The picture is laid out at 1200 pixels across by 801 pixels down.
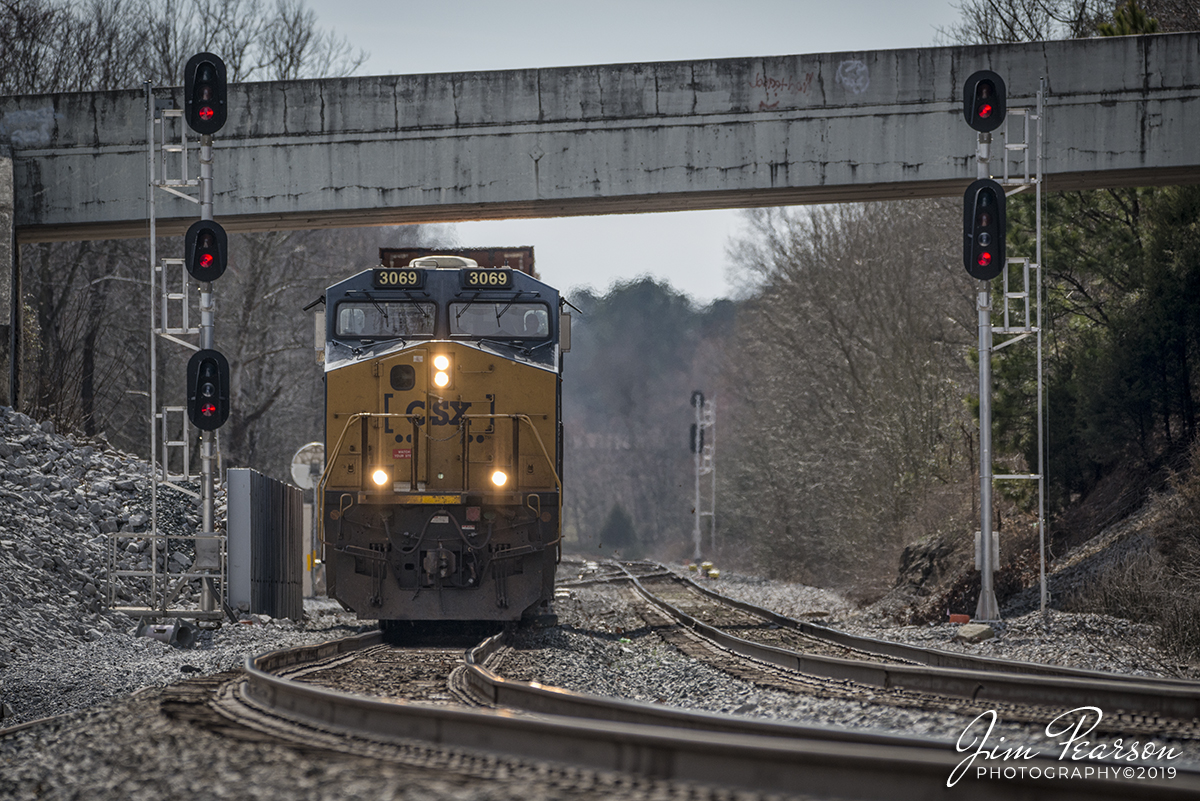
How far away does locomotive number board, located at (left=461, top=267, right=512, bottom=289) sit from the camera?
13617 mm

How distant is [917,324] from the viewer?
97.7 feet

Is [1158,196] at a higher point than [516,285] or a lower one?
higher

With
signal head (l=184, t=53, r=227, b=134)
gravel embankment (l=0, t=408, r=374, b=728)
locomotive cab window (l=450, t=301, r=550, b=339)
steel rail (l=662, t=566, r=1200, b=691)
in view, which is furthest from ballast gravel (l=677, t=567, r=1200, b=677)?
signal head (l=184, t=53, r=227, b=134)

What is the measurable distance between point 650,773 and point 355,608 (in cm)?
846

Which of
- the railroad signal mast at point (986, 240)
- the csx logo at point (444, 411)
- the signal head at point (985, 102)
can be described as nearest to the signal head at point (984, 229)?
the railroad signal mast at point (986, 240)

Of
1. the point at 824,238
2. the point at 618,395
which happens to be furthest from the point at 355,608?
the point at 618,395

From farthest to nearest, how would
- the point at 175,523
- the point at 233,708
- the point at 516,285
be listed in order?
the point at 175,523
the point at 516,285
the point at 233,708

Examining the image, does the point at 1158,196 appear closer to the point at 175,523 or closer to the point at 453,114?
the point at 453,114

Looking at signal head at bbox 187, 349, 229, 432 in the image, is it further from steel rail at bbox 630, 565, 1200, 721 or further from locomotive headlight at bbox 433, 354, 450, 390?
steel rail at bbox 630, 565, 1200, 721

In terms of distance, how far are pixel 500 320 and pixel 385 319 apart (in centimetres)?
129

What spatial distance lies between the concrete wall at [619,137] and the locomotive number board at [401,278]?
4.27m

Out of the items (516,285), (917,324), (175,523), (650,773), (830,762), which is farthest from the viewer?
(917,324)

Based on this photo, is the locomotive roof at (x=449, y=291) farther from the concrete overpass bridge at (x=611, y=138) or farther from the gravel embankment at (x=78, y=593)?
the concrete overpass bridge at (x=611, y=138)

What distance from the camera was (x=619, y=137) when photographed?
17438 mm
